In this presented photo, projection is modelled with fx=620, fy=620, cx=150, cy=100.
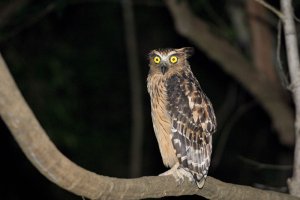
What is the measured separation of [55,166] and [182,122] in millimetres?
1901

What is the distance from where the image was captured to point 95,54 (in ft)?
27.4

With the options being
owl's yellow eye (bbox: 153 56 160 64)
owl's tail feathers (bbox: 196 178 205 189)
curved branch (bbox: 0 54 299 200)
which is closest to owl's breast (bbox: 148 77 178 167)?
owl's yellow eye (bbox: 153 56 160 64)

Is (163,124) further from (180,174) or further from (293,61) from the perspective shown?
(293,61)

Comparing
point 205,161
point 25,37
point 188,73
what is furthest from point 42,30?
point 205,161

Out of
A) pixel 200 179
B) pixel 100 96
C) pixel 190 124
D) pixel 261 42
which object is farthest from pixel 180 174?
pixel 100 96

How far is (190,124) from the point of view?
411 cm

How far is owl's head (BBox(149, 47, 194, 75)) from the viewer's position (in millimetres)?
4595

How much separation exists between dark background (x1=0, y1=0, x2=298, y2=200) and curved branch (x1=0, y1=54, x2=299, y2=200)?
4.06 meters

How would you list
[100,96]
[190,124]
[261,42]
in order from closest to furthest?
[190,124] → [261,42] → [100,96]

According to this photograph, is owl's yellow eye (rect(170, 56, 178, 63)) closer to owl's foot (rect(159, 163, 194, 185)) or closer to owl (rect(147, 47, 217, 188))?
owl (rect(147, 47, 217, 188))

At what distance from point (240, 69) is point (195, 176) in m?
2.72

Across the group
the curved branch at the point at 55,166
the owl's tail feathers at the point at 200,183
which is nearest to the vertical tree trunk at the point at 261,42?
the owl's tail feathers at the point at 200,183

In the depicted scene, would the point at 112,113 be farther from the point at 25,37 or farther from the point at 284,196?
the point at 284,196

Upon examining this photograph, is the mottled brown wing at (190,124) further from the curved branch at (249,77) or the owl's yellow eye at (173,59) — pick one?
the curved branch at (249,77)
